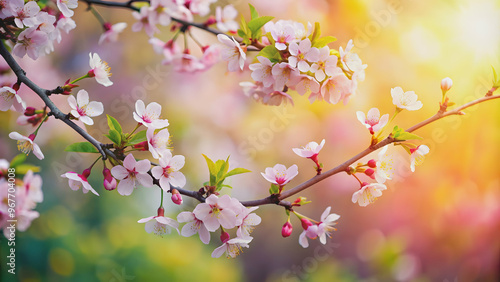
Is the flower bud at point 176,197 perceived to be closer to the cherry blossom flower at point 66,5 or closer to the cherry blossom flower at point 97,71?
the cherry blossom flower at point 97,71

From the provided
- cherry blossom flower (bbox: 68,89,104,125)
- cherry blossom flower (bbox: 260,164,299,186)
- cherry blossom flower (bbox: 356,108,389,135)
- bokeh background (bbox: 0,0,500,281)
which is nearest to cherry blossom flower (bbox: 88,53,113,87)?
cherry blossom flower (bbox: 68,89,104,125)

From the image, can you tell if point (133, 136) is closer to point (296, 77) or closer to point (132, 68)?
point (296, 77)

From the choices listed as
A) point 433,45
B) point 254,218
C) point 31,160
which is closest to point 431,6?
point 433,45

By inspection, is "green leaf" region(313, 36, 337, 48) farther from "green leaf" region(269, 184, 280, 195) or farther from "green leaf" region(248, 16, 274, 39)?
"green leaf" region(269, 184, 280, 195)

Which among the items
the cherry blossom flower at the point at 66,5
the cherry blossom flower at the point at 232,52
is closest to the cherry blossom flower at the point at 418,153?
the cherry blossom flower at the point at 232,52

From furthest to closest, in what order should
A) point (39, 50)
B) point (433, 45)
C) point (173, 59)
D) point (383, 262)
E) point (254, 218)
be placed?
point (383, 262)
point (433, 45)
point (173, 59)
point (39, 50)
point (254, 218)

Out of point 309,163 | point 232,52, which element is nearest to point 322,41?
point 232,52
